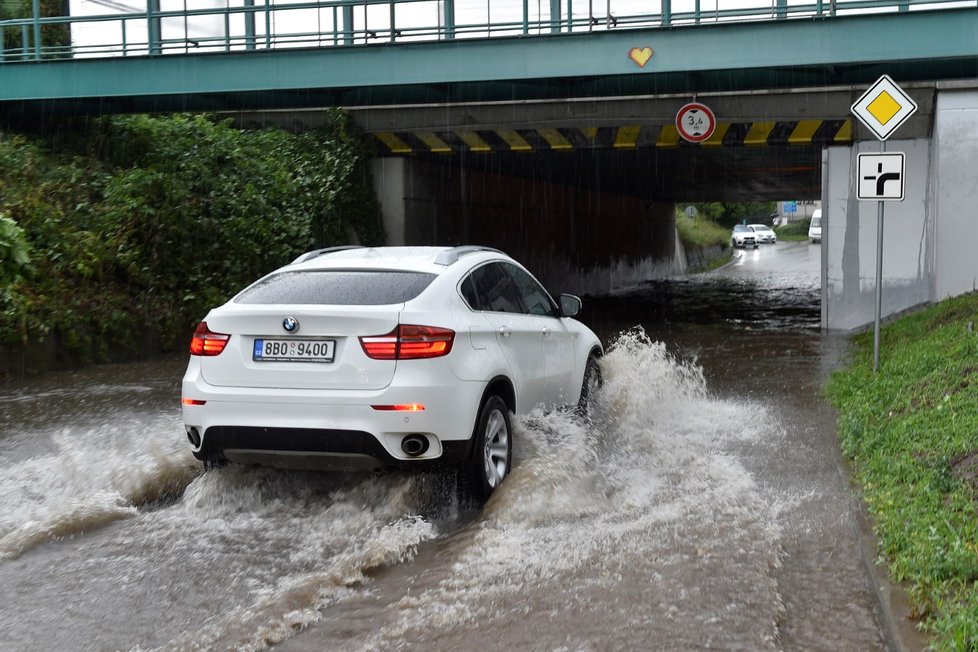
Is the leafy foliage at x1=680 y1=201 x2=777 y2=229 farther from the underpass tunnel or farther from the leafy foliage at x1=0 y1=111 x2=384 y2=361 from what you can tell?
the leafy foliage at x1=0 y1=111 x2=384 y2=361

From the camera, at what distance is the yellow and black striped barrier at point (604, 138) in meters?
16.6

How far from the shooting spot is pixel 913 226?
15.6m

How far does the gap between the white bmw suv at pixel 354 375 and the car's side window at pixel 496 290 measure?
0.27 meters

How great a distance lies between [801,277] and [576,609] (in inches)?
1376

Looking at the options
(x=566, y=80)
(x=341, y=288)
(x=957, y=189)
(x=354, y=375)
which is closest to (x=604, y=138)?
(x=566, y=80)

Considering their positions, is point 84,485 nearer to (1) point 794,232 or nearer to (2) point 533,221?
(2) point 533,221

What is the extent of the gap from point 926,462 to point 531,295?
3.00 m

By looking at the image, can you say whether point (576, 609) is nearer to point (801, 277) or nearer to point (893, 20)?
point (893, 20)

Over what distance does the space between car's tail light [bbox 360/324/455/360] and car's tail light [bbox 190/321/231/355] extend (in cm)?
89

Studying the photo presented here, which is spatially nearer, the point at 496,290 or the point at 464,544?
the point at 464,544

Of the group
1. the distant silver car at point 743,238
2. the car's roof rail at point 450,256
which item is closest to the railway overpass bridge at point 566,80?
the car's roof rail at point 450,256

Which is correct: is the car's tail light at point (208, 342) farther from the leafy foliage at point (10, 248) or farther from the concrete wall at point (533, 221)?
the concrete wall at point (533, 221)

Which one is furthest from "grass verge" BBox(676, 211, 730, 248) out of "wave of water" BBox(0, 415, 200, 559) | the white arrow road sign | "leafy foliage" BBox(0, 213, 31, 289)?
"wave of water" BBox(0, 415, 200, 559)

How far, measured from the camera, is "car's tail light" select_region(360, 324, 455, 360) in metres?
5.79
